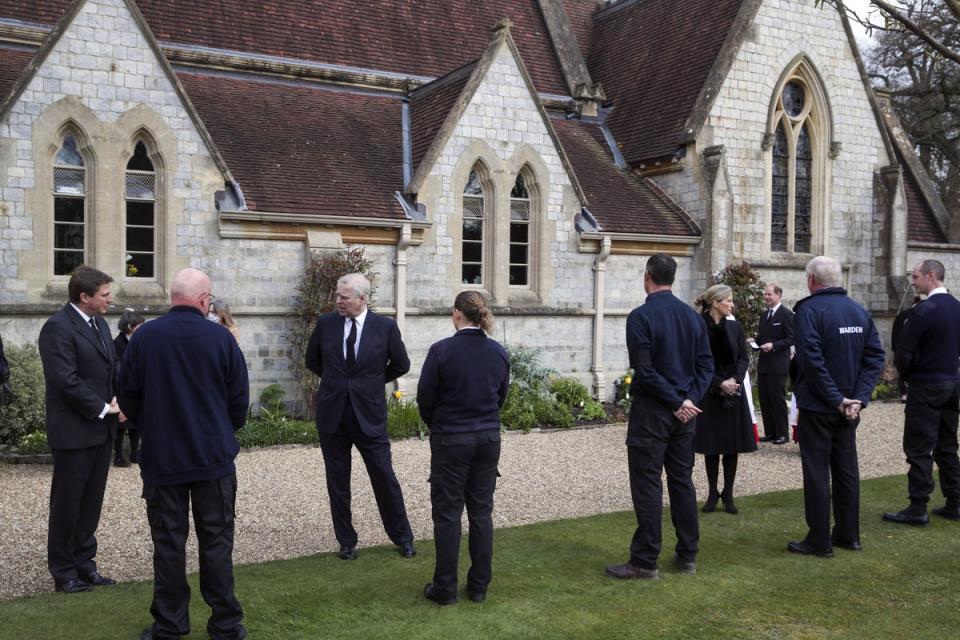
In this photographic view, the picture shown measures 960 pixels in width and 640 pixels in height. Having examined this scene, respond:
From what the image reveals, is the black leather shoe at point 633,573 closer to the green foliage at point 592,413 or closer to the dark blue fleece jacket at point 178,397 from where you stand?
the dark blue fleece jacket at point 178,397

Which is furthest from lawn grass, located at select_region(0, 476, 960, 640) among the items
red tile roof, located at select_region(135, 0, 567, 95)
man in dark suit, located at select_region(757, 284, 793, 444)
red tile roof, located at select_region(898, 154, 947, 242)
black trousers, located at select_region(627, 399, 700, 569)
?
red tile roof, located at select_region(898, 154, 947, 242)

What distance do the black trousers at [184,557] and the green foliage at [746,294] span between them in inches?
539

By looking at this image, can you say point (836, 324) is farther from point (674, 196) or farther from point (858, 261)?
point (858, 261)

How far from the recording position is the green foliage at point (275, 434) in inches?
481

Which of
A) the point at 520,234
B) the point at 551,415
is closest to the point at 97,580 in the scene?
the point at 551,415

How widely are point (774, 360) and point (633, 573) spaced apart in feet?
20.3

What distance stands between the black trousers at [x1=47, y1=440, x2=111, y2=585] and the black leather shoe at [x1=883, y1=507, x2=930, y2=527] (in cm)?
649

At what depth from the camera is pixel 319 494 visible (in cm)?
932

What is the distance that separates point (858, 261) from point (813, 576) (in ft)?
49.5

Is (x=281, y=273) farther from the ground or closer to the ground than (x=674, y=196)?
closer to the ground

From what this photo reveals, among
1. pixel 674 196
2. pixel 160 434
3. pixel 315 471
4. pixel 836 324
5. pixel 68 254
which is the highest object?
pixel 674 196

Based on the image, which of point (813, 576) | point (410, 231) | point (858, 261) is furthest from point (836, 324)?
point (858, 261)

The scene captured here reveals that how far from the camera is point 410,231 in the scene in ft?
49.3

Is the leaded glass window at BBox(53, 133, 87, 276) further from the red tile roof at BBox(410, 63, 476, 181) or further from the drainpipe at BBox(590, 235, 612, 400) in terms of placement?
the drainpipe at BBox(590, 235, 612, 400)
